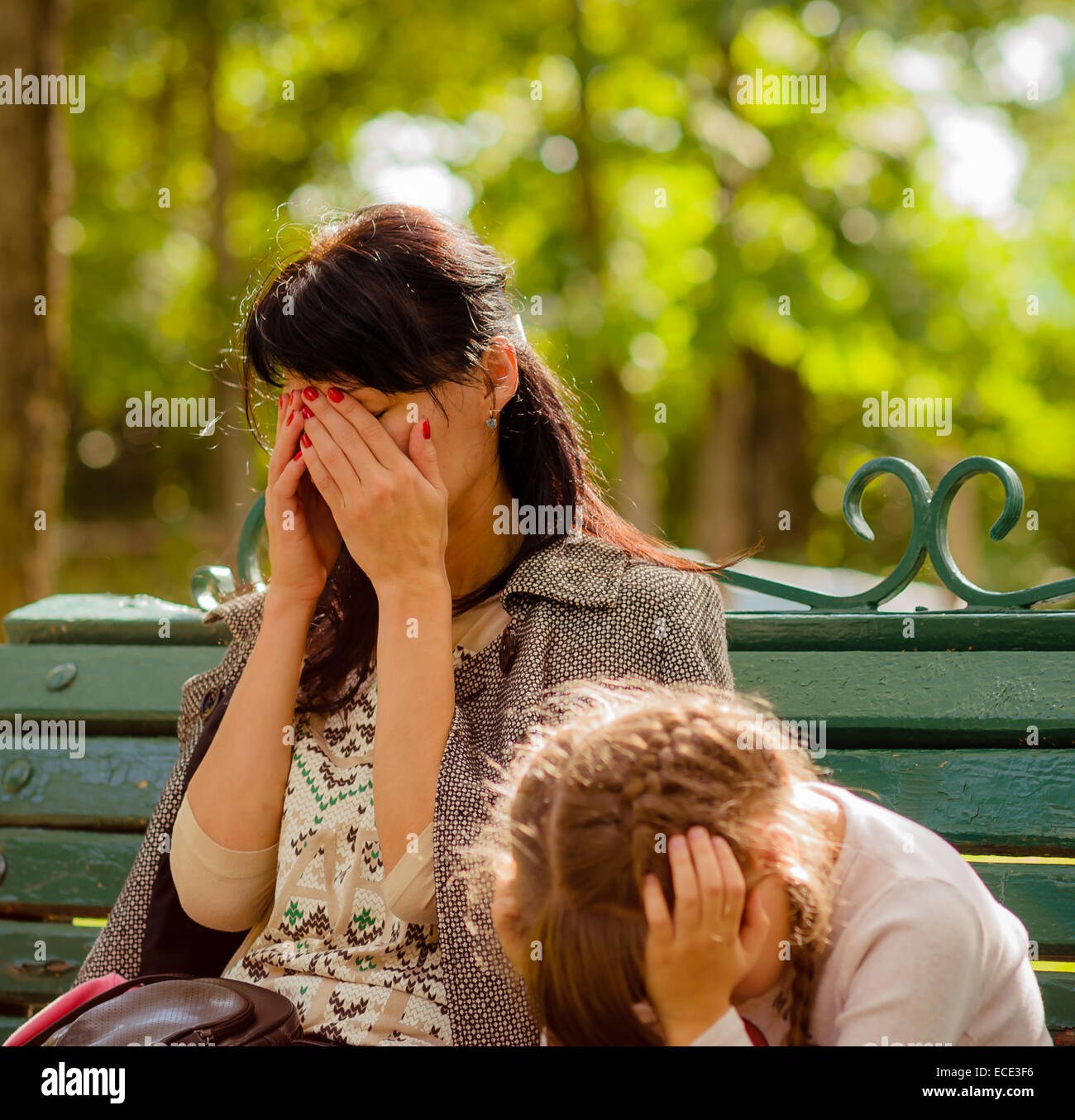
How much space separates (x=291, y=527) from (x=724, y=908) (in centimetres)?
105

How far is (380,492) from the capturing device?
183cm

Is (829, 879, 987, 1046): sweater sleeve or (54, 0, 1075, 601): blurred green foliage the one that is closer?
(829, 879, 987, 1046): sweater sleeve

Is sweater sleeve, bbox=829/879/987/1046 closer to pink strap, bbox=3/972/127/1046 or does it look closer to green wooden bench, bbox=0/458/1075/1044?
green wooden bench, bbox=0/458/1075/1044

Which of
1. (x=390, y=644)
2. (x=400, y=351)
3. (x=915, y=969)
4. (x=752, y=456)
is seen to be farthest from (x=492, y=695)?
(x=752, y=456)

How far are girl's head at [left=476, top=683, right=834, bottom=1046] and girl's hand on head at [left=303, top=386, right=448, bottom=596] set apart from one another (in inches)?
19.9

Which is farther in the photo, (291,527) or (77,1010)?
(291,527)

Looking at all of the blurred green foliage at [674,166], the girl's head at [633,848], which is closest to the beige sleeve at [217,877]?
the girl's head at [633,848]

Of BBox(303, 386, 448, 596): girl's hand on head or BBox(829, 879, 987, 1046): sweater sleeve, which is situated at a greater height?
BBox(303, 386, 448, 596): girl's hand on head

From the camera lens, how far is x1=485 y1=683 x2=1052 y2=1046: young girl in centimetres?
129

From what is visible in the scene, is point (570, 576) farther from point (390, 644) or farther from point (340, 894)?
point (340, 894)

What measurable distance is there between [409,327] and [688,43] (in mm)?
7018

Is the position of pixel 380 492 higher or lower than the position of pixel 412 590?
higher

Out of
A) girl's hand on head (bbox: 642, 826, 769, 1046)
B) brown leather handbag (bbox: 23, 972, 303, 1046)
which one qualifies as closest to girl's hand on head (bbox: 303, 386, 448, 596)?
brown leather handbag (bbox: 23, 972, 303, 1046)
